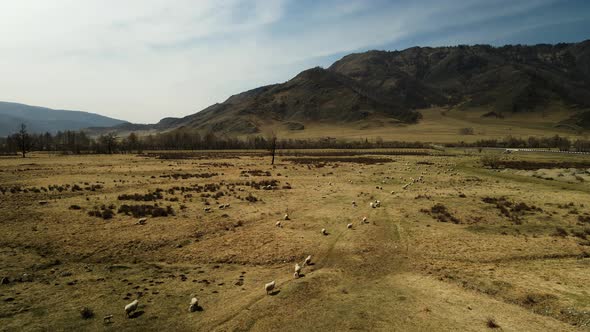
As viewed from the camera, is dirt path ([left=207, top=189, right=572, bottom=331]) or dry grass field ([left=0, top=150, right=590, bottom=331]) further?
dry grass field ([left=0, top=150, right=590, bottom=331])

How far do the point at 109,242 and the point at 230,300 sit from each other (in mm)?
10570

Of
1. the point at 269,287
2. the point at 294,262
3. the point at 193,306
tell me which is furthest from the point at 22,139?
the point at 269,287

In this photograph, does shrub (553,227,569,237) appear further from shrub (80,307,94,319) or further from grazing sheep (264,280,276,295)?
shrub (80,307,94,319)

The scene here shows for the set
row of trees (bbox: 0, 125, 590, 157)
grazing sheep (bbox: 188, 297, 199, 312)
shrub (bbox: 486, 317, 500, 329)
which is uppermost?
row of trees (bbox: 0, 125, 590, 157)

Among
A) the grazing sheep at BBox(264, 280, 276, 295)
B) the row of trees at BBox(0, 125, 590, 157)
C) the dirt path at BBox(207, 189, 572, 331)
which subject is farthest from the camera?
the row of trees at BBox(0, 125, 590, 157)

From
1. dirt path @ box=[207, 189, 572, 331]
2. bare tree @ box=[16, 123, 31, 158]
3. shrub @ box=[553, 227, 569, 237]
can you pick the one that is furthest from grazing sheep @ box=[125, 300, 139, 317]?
bare tree @ box=[16, 123, 31, 158]

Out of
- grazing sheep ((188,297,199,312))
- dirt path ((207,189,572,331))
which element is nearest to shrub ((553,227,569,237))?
dirt path ((207,189,572,331))

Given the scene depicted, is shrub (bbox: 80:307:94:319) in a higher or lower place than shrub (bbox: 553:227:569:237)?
higher

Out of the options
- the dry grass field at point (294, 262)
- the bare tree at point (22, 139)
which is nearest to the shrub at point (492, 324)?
the dry grass field at point (294, 262)

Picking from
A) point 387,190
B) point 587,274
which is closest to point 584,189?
point 387,190

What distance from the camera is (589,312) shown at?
11.9 meters

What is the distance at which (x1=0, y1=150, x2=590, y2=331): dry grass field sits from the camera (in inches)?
461

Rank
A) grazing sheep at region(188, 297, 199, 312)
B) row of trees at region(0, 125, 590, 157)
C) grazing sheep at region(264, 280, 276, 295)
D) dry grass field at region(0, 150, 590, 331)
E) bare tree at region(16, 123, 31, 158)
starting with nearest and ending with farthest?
1. dry grass field at region(0, 150, 590, 331)
2. grazing sheep at region(188, 297, 199, 312)
3. grazing sheep at region(264, 280, 276, 295)
4. bare tree at region(16, 123, 31, 158)
5. row of trees at region(0, 125, 590, 157)

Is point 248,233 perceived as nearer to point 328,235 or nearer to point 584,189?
point 328,235
